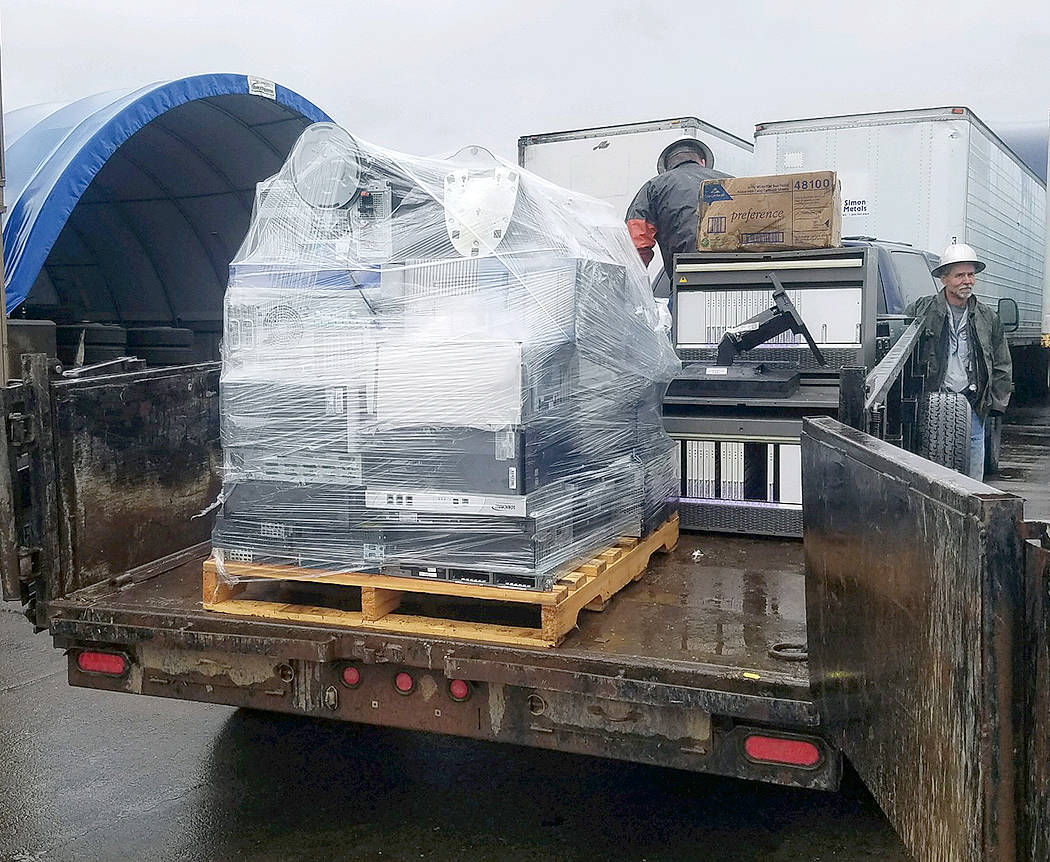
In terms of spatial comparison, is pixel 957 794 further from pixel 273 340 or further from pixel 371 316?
pixel 273 340

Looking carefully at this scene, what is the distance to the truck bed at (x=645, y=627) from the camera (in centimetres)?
280

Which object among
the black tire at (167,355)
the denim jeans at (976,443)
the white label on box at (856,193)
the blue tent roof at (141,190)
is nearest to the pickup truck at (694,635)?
the denim jeans at (976,443)

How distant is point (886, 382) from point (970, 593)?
2631 millimetres

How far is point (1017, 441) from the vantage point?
12492 mm

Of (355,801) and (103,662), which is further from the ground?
(103,662)

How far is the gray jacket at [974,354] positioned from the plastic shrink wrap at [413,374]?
10.7ft

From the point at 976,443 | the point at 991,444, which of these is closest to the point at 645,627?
the point at 976,443

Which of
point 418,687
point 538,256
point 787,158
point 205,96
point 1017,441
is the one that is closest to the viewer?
point 418,687

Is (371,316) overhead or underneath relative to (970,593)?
overhead

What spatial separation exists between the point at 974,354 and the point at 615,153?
17.4 feet

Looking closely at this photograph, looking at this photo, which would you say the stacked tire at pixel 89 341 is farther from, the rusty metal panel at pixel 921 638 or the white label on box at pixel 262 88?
the rusty metal panel at pixel 921 638

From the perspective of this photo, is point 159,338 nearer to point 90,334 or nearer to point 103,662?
point 90,334

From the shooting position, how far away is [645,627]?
A: 325 cm

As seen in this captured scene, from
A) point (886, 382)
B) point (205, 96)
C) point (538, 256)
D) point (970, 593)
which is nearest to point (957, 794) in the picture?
point (970, 593)
